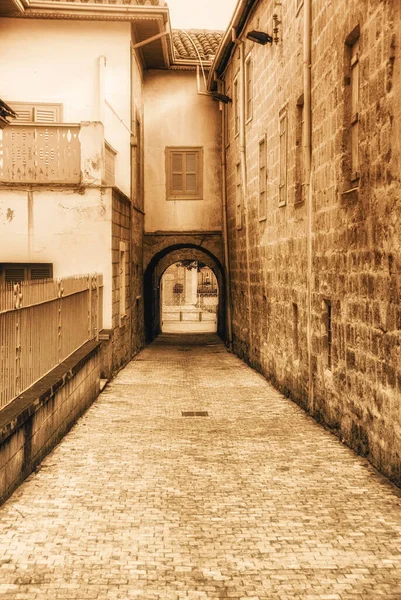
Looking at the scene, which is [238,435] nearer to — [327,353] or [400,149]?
[327,353]

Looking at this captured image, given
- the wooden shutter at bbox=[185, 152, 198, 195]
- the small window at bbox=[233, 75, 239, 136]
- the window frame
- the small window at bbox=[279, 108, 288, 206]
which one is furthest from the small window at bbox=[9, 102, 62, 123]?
the window frame

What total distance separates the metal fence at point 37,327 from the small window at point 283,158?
153 inches

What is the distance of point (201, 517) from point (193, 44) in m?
19.0

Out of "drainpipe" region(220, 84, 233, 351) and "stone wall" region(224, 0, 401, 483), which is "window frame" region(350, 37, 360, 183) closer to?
"stone wall" region(224, 0, 401, 483)

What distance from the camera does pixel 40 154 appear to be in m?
15.1

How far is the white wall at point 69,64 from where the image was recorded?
18.7 metres

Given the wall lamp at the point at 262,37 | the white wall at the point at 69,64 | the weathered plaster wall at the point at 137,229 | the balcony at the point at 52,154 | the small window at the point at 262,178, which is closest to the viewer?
the balcony at the point at 52,154

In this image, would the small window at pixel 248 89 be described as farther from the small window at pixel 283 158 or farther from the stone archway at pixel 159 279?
the stone archway at pixel 159 279

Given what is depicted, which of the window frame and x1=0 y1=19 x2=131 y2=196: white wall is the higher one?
x1=0 y1=19 x2=131 y2=196: white wall

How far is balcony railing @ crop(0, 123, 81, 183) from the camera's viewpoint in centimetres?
1497

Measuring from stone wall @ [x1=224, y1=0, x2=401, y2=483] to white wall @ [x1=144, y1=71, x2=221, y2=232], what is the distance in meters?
6.47

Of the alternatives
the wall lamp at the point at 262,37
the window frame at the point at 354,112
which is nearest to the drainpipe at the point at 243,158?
the wall lamp at the point at 262,37

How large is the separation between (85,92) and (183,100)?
520 cm

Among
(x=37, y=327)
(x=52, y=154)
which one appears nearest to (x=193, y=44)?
(x=52, y=154)
